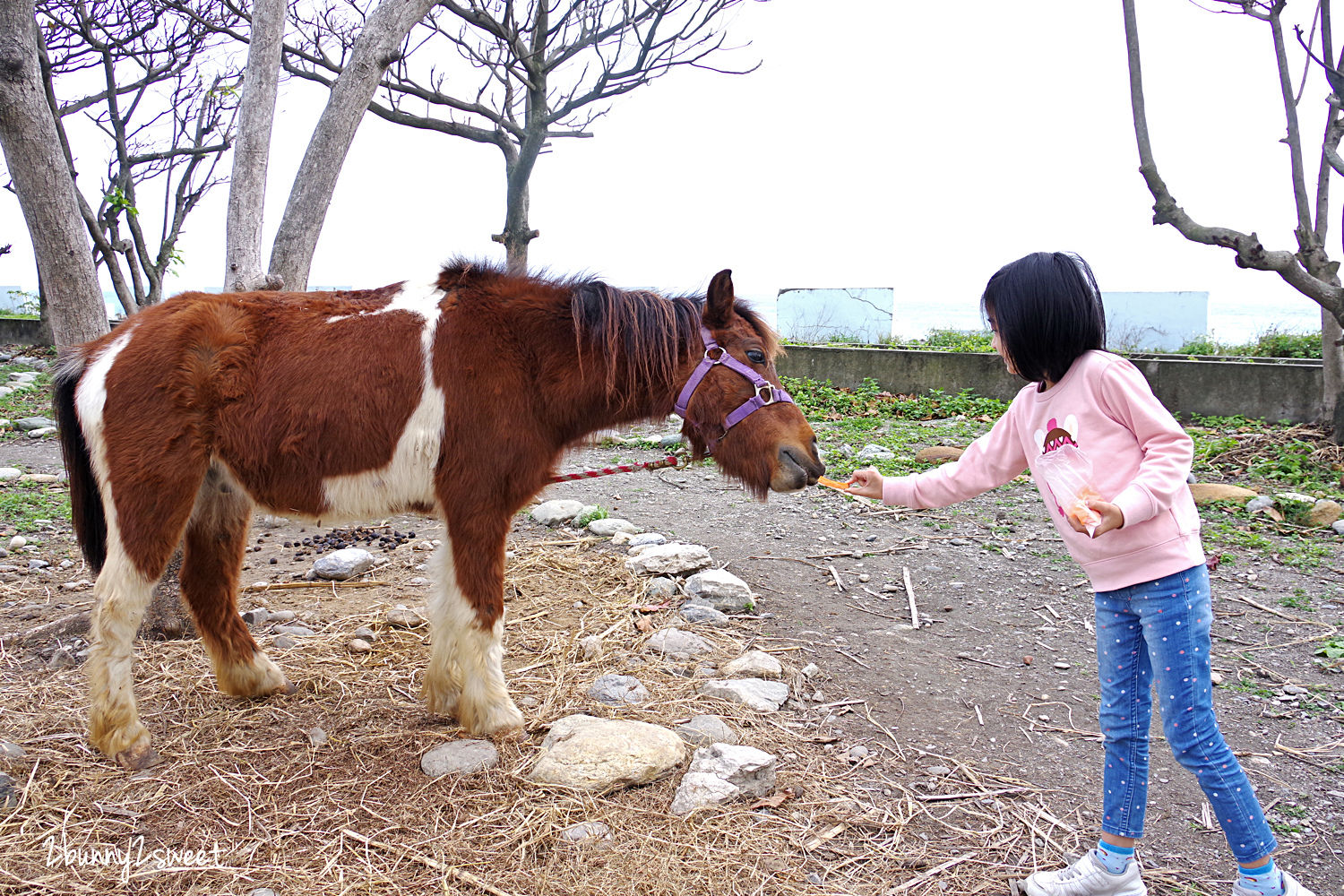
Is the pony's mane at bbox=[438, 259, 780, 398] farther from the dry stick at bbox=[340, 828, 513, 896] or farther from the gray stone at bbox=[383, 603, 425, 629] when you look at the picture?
the gray stone at bbox=[383, 603, 425, 629]

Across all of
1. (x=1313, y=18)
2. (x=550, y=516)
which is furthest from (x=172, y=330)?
(x=1313, y=18)

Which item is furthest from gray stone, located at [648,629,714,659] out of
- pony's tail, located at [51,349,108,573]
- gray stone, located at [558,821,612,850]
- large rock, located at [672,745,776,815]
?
pony's tail, located at [51,349,108,573]

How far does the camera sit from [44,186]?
388 centimetres

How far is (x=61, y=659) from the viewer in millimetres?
3674

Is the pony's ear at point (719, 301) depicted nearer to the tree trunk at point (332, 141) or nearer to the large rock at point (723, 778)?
the large rock at point (723, 778)

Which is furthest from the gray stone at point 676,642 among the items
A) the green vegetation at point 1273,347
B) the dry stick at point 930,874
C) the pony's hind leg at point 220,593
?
the green vegetation at point 1273,347

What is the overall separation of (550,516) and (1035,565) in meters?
3.48

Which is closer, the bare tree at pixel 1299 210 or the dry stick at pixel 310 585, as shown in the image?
the dry stick at pixel 310 585

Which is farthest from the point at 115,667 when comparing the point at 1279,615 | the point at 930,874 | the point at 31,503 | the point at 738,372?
the point at 1279,615

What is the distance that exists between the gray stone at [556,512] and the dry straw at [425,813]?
101 inches

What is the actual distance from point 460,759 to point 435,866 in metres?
0.56

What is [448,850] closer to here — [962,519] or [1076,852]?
[1076,852]

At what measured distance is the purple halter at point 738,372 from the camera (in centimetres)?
306

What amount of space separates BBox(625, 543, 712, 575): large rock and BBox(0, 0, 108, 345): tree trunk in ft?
10.5
